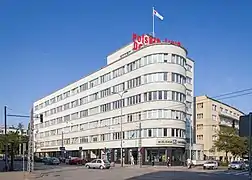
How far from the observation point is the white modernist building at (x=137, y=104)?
7231 centimetres

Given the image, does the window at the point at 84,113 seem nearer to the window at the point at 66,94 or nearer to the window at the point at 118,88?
the window at the point at 66,94

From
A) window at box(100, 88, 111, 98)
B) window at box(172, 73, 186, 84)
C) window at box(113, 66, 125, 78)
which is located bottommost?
window at box(100, 88, 111, 98)

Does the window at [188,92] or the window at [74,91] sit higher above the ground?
the window at [74,91]

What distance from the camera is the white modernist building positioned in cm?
7231

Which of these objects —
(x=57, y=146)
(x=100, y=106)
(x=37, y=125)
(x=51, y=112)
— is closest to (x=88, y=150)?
(x=100, y=106)

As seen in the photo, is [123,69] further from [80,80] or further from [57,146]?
[57,146]

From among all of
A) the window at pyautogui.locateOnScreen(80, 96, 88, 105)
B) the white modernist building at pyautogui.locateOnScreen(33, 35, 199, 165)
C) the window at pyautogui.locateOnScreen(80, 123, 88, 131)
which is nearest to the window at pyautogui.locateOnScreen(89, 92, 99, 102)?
the white modernist building at pyautogui.locateOnScreen(33, 35, 199, 165)

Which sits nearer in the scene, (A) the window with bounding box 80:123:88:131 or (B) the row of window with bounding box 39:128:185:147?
(B) the row of window with bounding box 39:128:185:147

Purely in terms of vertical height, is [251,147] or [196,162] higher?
[251,147]

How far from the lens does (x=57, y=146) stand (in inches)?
4769

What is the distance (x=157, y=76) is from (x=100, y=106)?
2354 cm

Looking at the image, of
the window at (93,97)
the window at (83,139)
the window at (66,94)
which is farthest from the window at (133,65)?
the window at (66,94)

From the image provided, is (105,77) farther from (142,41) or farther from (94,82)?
(142,41)

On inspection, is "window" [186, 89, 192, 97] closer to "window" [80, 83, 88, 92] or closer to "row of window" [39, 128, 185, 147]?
"row of window" [39, 128, 185, 147]
